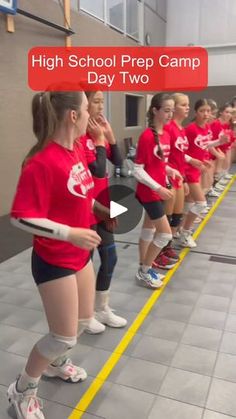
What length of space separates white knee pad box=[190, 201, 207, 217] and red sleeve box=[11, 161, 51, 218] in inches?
110

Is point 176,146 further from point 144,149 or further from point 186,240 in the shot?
point 186,240

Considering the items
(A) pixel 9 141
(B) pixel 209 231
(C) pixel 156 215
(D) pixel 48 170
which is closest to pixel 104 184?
(C) pixel 156 215

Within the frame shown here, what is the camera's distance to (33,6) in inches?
221

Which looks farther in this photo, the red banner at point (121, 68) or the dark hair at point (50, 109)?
the red banner at point (121, 68)

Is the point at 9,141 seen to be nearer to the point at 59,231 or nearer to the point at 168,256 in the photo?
the point at 168,256

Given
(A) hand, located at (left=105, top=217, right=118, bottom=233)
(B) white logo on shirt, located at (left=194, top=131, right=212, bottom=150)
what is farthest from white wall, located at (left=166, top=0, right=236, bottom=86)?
(A) hand, located at (left=105, top=217, right=118, bottom=233)

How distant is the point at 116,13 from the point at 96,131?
7709 mm

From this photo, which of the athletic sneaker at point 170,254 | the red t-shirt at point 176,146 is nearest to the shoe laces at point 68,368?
the athletic sneaker at point 170,254

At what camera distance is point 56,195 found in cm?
147

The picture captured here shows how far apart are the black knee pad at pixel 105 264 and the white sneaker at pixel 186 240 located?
6.14 feet

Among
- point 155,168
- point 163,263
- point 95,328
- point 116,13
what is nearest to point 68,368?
point 95,328

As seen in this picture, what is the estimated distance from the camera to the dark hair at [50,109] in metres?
1.49

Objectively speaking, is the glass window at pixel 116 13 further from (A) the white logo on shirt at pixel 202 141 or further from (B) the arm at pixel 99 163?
(B) the arm at pixel 99 163

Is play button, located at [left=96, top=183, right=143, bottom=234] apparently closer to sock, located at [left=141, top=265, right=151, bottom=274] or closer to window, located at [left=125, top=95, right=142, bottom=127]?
sock, located at [left=141, top=265, right=151, bottom=274]
